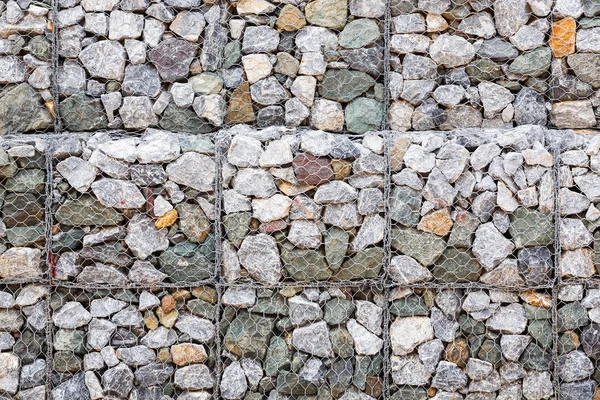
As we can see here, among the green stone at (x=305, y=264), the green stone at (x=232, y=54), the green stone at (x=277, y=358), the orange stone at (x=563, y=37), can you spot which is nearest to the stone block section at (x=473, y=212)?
the green stone at (x=305, y=264)

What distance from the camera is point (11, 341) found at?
3387 mm

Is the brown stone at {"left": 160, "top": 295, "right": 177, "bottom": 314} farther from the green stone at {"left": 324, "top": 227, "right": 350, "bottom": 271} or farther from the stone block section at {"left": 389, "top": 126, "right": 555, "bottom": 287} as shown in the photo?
the stone block section at {"left": 389, "top": 126, "right": 555, "bottom": 287}

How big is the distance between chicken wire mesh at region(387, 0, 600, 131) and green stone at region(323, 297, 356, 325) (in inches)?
39.1

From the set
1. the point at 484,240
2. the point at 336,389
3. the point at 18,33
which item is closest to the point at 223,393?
the point at 336,389

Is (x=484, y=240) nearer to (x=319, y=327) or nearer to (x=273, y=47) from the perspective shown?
(x=319, y=327)

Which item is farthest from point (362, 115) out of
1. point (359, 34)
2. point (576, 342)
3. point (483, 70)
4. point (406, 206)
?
point (576, 342)

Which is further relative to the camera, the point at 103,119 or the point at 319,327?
the point at 103,119

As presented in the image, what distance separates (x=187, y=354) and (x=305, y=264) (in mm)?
756

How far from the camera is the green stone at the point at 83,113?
3543 mm

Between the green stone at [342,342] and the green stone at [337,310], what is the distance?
1.8 inches

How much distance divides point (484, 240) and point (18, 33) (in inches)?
106

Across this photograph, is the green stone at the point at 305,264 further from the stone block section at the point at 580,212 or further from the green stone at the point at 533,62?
the green stone at the point at 533,62

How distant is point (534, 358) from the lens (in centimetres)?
336

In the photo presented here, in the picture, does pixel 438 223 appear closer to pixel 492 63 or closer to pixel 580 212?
pixel 580 212
